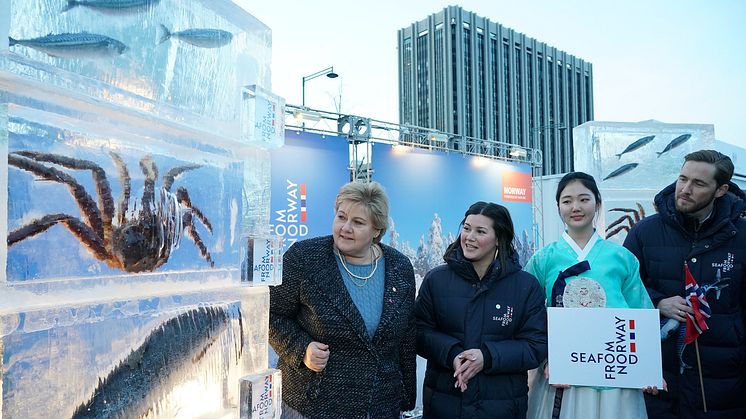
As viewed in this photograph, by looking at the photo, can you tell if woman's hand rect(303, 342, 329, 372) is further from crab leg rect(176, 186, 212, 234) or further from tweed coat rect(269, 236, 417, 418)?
crab leg rect(176, 186, 212, 234)

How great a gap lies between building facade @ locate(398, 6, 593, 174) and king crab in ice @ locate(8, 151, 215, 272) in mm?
43872

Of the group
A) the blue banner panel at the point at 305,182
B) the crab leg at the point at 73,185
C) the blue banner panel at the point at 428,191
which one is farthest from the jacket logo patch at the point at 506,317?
the blue banner panel at the point at 428,191

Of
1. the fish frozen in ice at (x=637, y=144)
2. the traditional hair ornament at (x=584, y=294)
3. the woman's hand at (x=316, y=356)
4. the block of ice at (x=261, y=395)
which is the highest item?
the fish frozen in ice at (x=637, y=144)

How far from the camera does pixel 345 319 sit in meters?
1.78

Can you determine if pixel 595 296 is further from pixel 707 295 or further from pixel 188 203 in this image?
pixel 188 203

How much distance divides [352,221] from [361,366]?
19.7 inches

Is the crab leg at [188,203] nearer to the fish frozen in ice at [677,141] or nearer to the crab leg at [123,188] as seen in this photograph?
the crab leg at [123,188]

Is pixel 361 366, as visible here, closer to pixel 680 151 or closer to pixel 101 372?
pixel 101 372

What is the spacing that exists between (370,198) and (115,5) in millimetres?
991

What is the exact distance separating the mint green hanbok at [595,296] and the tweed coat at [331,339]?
0.70m

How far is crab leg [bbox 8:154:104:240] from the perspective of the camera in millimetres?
960

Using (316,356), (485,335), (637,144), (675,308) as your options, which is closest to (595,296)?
(675,308)

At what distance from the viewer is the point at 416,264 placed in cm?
845

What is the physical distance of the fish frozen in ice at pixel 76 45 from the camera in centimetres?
98
